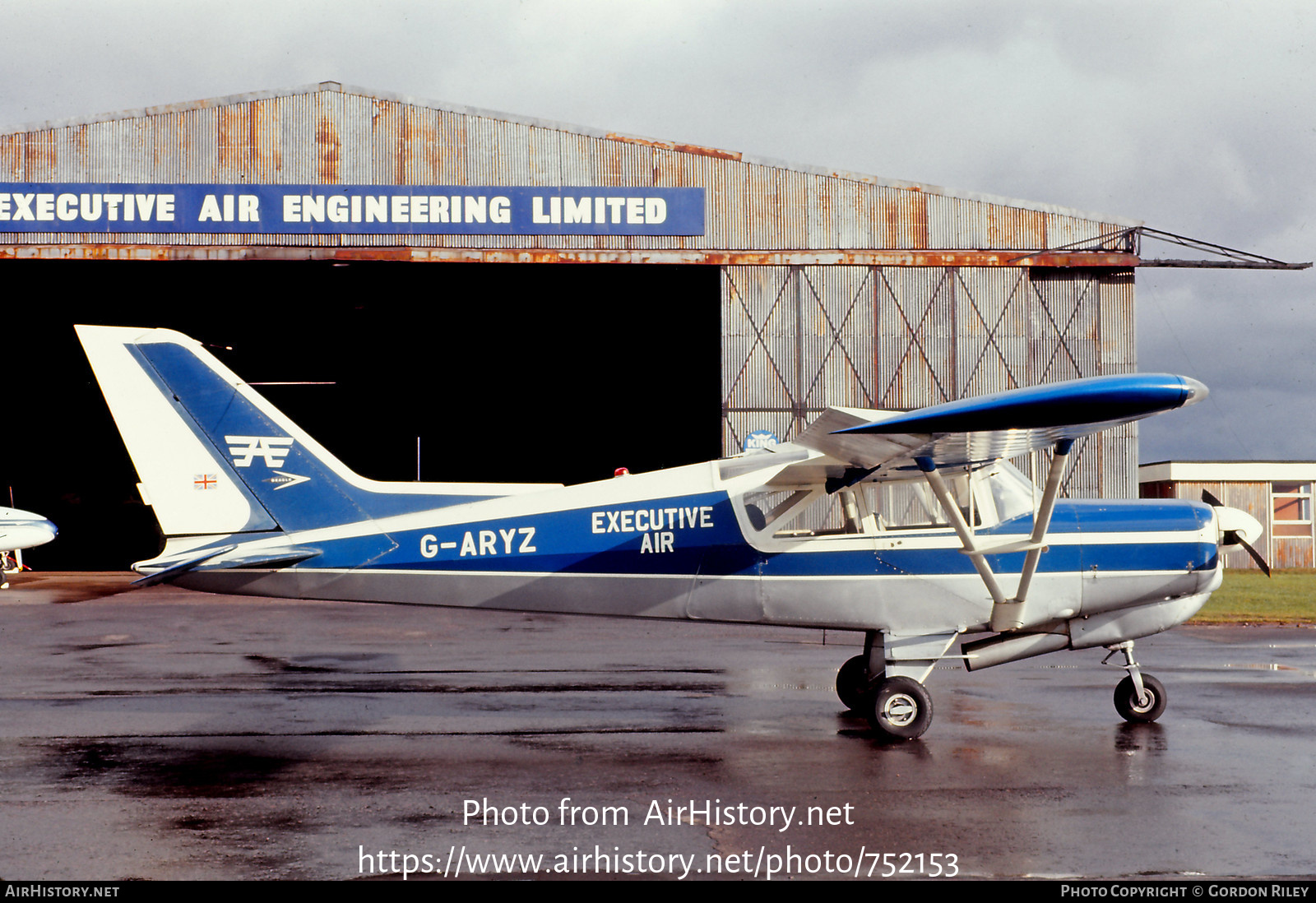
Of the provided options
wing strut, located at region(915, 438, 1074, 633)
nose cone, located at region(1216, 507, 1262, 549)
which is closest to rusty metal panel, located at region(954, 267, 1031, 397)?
nose cone, located at region(1216, 507, 1262, 549)

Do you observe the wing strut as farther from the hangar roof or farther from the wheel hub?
the hangar roof

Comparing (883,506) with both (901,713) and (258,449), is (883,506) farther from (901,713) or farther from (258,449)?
(258,449)

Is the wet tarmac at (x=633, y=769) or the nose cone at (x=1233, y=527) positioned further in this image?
the nose cone at (x=1233, y=527)

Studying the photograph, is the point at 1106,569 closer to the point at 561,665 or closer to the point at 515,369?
the point at 561,665

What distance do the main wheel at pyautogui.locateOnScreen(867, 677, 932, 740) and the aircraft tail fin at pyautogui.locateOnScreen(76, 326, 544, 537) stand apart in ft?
13.9

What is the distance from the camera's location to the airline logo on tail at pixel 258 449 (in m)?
9.17

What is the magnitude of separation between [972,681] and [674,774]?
559 centimetres

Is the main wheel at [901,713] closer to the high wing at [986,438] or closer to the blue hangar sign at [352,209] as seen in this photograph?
the high wing at [986,438]

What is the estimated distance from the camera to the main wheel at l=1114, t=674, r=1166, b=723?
9469 millimetres

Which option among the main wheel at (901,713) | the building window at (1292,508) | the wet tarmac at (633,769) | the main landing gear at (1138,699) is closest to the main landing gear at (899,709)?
the main wheel at (901,713)

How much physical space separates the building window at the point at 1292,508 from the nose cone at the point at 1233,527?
35.5 meters

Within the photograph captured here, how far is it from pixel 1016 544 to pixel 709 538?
2539 mm

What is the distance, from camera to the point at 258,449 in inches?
→ 364

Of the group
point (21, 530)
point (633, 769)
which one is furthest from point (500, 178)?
point (633, 769)
